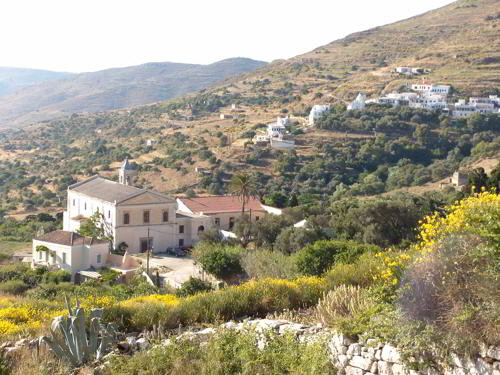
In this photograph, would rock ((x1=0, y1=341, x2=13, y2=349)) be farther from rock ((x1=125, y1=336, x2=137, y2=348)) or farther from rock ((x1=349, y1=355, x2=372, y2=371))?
rock ((x1=349, y1=355, x2=372, y2=371))

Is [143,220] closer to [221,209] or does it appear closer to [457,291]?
[221,209]

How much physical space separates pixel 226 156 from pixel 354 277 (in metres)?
58.8

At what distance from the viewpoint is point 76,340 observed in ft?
29.6

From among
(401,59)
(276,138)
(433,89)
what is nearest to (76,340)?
(276,138)

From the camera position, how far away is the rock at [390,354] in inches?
288

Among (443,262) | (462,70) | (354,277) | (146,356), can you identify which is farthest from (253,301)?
(462,70)

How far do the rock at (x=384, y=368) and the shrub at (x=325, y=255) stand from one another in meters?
12.0

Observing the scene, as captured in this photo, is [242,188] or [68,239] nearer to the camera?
[68,239]

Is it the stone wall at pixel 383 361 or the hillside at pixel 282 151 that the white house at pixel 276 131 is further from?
the stone wall at pixel 383 361

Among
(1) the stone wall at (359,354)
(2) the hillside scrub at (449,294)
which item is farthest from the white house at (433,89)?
(2) the hillside scrub at (449,294)

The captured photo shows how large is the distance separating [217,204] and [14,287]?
65.8 feet

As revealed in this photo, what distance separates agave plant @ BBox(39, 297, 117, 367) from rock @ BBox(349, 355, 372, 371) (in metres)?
3.46

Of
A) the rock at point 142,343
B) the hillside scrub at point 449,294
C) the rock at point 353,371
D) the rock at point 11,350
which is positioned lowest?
the rock at point 11,350

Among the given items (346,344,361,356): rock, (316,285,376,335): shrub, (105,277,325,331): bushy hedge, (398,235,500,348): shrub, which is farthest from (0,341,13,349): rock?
(398,235,500,348): shrub
